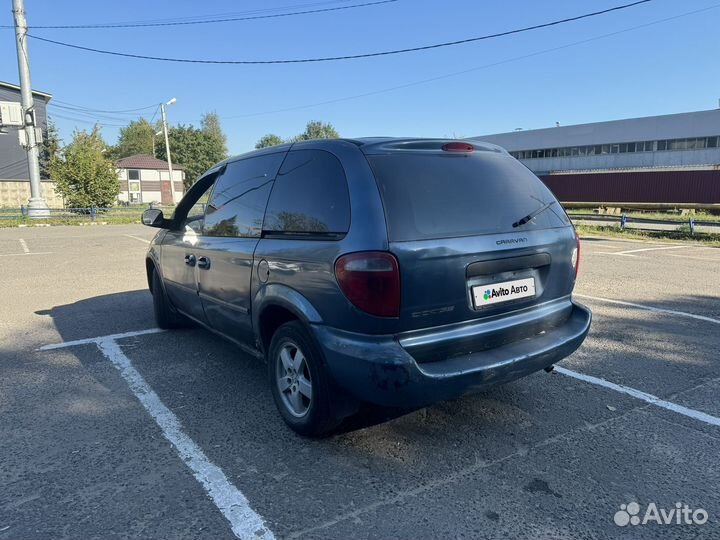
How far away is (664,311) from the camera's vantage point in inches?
245

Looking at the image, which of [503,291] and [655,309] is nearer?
[503,291]

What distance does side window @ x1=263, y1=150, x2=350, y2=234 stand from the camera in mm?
2814

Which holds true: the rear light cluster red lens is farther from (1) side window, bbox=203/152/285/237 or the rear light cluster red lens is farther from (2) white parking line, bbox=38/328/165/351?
(2) white parking line, bbox=38/328/165/351

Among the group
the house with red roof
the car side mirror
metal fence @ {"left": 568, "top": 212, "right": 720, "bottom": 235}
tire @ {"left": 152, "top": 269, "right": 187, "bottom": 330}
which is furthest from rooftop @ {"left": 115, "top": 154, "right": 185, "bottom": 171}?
the car side mirror

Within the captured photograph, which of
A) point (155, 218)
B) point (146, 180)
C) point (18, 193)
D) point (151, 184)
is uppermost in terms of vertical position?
point (146, 180)

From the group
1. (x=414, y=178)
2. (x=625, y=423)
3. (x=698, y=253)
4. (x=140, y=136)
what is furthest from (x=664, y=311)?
(x=140, y=136)

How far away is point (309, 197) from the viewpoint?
3.06m

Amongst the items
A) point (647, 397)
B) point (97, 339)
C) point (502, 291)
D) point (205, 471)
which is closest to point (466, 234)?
point (502, 291)

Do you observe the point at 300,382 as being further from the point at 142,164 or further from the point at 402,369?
the point at 142,164

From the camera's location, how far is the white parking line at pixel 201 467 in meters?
2.29

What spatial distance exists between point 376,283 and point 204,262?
6.54 feet

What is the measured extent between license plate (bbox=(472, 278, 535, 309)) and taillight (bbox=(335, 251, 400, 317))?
52 centimetres

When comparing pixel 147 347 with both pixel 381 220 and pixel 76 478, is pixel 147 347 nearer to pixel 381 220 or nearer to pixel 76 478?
pixel 76 478

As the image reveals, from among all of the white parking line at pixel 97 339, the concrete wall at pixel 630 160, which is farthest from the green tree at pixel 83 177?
the concrete wall at pixel 630 160
